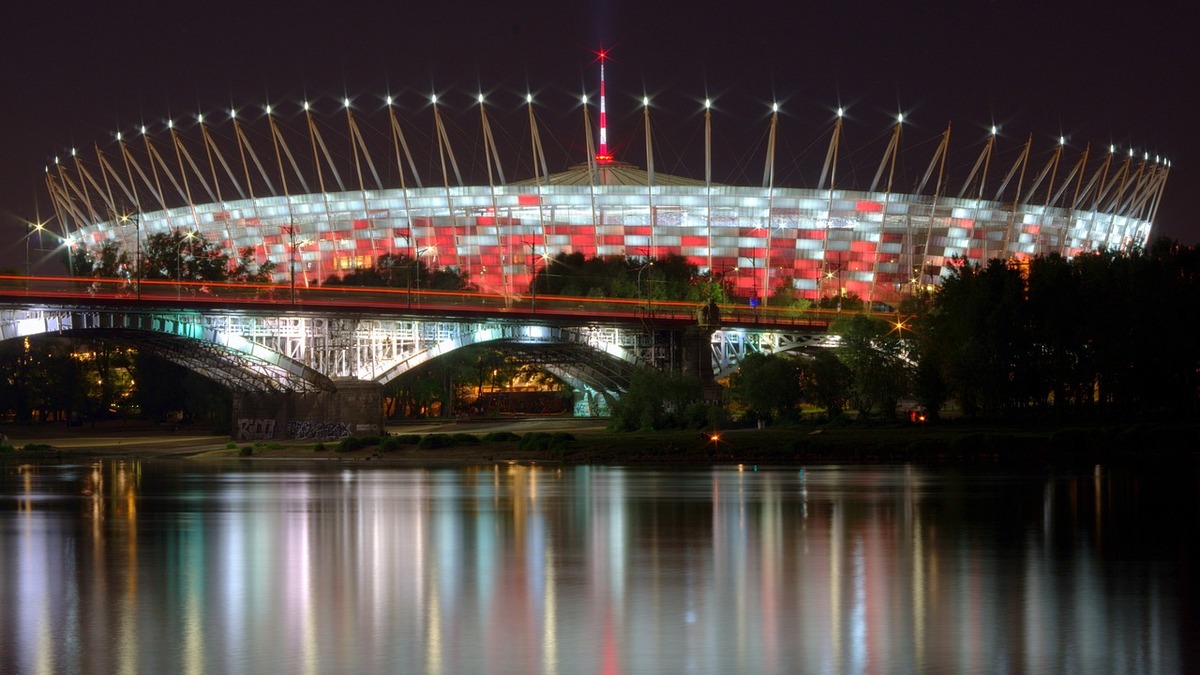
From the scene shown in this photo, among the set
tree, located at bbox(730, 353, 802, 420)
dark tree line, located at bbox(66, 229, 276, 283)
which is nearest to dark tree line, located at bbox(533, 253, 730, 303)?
dark tree line, located at bbox(66, 229, 276, 283)

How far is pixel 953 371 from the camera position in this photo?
9200cm

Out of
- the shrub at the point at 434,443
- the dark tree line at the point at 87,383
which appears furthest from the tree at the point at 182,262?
the shrub at the point at 434,443

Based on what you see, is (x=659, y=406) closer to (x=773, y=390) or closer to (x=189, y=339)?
(x=773, y=390)

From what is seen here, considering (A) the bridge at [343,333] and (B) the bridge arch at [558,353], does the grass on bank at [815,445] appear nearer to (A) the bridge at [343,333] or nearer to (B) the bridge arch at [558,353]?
(A) the bridge at [343,333]

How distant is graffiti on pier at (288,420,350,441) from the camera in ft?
366

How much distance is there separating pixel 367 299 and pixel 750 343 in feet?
108

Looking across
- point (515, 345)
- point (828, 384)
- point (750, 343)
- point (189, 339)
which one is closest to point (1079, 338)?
point (828, 384)

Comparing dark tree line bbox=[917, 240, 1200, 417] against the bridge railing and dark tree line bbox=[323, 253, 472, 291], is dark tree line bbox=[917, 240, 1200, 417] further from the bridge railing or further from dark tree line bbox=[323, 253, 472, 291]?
dark tree line bbox=[323, 253, 472, 291]

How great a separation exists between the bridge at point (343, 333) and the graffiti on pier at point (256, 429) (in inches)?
4.3

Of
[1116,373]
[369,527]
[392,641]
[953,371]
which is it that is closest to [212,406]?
[953,371]

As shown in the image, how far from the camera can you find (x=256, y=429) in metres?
119

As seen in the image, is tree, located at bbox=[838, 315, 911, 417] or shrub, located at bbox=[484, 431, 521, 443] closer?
shrub, located at bbox=[484, 431, 521, 443]

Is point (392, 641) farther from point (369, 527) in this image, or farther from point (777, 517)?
point (777, 517)

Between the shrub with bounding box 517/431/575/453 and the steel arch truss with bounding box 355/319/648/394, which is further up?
the steel arch truss with bounding box 355/319/648/394
